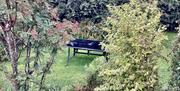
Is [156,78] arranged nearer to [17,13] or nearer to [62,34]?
[62,34]

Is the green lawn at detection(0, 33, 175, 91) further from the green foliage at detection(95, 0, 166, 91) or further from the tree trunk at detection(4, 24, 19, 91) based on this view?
the tree trunk at detection(4, 24, 19, 91)

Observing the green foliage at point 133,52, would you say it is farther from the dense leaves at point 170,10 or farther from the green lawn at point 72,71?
the dense leaves at point 170,10

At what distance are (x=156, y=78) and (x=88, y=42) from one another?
435 cm

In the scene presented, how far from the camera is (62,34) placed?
5707 mm

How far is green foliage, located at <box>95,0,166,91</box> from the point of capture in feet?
18.7

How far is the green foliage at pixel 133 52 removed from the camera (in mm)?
5688

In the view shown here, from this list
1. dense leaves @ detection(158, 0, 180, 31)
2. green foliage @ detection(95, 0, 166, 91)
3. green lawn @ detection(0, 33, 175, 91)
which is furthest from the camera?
dense leaves @ detection(158, 0, 180, 31)

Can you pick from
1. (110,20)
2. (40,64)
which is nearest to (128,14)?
(110,20)

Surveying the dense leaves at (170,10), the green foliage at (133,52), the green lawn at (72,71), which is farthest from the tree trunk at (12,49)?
the dense leaves at (170,10)

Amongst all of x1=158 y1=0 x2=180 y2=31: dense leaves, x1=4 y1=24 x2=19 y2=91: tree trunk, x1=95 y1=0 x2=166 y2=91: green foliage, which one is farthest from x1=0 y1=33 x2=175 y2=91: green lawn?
x1=158 y1=0 x2=180 y2=31: dense leaves

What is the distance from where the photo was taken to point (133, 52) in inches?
230

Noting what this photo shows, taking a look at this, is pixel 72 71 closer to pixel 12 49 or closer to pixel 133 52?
pixel 133 52

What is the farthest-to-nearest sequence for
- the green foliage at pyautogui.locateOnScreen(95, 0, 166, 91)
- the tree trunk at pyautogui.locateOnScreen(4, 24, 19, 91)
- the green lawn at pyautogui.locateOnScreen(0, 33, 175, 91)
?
the green lawn at pyautogui.locateOnScreen(0, 33, 175, 91) → the green foliage at pyautogui.locateOnScreen(95, 0, 166, 91) → the tree trunk at pyautogui.locateOnScreen(4, 24, 19, 91)

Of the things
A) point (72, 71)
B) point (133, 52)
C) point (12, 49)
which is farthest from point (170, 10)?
point (12, 49)
